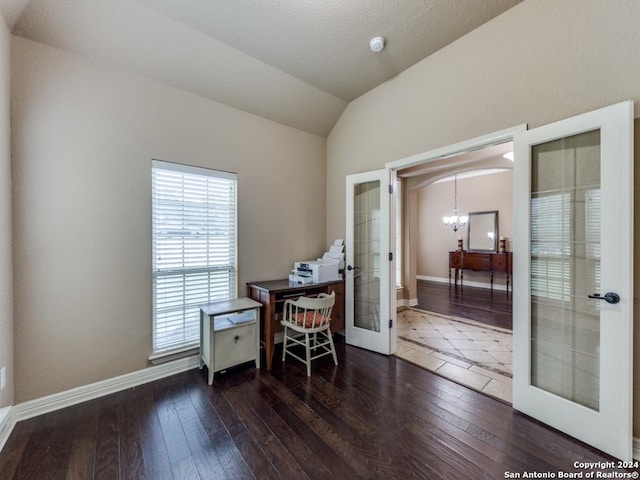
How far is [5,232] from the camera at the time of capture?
178 cm

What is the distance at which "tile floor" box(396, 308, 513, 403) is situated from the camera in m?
2.44

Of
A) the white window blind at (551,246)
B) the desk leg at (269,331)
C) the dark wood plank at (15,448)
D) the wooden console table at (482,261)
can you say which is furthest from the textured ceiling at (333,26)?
the wooden console table at (482,261)

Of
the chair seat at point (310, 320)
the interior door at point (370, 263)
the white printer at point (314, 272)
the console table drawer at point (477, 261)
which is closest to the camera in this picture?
the chair seat at point (310, 320)

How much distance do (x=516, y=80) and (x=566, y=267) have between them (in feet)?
4.82

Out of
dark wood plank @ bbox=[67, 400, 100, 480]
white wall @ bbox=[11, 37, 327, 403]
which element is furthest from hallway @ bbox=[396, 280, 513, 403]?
white wall @ bbox=[11, 37, 327, 403]

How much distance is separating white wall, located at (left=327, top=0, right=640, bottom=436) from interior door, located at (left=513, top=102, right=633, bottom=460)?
0.15 m

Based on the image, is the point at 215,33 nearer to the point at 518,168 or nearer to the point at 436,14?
the point at 436,14

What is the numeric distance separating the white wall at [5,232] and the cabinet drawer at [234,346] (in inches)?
53.7

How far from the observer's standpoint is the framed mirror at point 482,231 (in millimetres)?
6410

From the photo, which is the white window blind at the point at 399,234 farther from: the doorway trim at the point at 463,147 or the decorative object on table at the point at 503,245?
the decorative object on table at the point at 503,245

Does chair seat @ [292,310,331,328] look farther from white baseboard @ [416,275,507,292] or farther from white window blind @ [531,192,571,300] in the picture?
white baseboard @ [416,275,507,292]

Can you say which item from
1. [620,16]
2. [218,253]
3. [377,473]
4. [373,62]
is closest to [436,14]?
[373,62]

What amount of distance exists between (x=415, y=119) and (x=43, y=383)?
401 cm

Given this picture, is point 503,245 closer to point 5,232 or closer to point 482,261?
point 482,261
